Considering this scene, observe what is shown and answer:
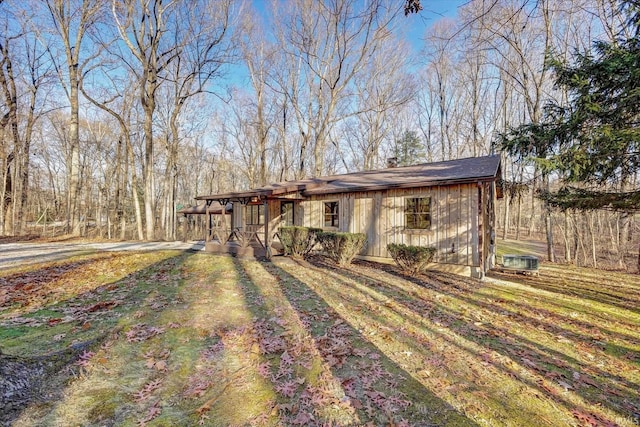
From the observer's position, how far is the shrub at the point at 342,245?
9703mm

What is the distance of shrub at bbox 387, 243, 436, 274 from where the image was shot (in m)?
8.77

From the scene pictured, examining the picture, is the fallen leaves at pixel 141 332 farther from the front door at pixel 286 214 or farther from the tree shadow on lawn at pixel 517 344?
the front door at pixel 286 214

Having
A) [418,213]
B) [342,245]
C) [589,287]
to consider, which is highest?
[418,213]

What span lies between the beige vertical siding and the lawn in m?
1.91

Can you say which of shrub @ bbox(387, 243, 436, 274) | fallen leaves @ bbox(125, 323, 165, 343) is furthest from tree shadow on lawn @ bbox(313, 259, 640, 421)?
fallen leaves @ bbox(125, 323, 165, 343)

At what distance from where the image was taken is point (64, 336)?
4199 mm

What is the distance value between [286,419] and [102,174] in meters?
35.3

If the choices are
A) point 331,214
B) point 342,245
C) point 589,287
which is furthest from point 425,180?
point 589,287

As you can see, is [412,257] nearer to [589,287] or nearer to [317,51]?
[589,287]

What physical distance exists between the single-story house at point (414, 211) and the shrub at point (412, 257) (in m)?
1.14

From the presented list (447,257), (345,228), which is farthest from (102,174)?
(447,257)

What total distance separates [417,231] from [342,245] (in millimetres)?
2649

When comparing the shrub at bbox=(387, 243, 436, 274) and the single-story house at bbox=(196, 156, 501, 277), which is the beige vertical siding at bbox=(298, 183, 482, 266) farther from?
the shrub at bbox=(387, 243, 436, 274)

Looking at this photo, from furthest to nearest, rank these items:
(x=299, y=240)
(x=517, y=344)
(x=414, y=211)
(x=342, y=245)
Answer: (x=299, y=240), (x=414, y=211), (x=342, y=245), (x=517, y=344)
